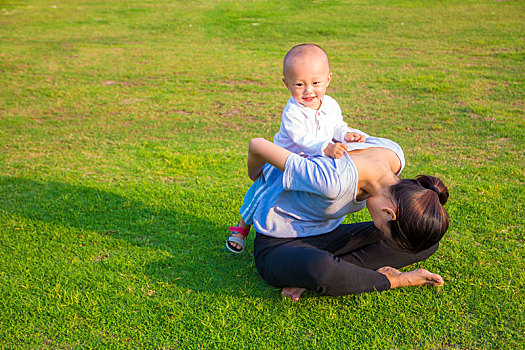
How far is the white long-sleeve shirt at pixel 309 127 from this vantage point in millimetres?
3102

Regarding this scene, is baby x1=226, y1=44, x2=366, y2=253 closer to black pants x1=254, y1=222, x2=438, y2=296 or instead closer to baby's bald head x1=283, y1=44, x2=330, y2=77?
baby's bald head x1=283, y1=44, x2=330, y2=77

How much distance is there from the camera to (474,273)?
3.22 m

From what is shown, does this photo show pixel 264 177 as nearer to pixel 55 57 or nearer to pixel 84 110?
pixel 84 110

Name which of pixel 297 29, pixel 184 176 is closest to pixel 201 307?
pixel 184 176

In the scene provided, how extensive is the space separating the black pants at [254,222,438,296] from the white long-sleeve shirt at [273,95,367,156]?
593 mm

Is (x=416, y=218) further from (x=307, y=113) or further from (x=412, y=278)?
(x=307, y=113)

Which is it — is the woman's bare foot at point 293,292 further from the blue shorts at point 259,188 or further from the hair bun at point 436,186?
Result: the hair bun at point 436,186

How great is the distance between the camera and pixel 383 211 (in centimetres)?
273

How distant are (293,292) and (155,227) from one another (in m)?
1.41

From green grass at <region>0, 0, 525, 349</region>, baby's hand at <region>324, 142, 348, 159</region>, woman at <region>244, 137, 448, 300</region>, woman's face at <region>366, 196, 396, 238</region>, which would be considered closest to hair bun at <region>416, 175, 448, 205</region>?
woman at <region>244, 137, 448, 300</region>

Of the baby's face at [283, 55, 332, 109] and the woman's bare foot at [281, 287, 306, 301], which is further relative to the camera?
the baby's face at [283, 55, 332, 109]

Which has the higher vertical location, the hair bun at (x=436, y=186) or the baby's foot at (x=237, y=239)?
the hair bun at (x=436, y=186)

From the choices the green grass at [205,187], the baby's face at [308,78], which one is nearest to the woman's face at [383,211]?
the green grass at [205,187]

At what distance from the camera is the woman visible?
2670 millimetres
